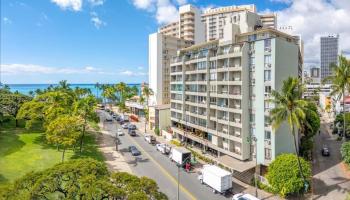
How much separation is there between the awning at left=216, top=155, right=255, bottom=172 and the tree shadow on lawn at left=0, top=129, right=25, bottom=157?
45.8 metres

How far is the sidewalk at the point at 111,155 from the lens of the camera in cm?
5649

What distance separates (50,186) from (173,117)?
58.6 meters

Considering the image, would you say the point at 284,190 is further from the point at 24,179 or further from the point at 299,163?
A: the point at 24,179

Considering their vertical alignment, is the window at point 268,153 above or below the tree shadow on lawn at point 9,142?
above

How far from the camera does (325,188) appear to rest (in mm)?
45594

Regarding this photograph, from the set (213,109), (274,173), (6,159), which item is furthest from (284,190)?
(6,159)

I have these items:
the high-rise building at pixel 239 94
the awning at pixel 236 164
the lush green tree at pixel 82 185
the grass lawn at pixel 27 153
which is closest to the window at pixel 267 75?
the high-rise building at pixel 239 94

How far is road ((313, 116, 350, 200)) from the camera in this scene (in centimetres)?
Result: 4356

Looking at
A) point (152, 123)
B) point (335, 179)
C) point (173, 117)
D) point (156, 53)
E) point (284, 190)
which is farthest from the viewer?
point (156, 53)

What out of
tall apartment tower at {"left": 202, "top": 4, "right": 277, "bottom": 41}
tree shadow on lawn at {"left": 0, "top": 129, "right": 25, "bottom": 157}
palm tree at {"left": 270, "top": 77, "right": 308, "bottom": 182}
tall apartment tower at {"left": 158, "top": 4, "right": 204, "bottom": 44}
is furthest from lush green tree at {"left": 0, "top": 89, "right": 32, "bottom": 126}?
tall apartment tower at {"left": 202, "top": 4, "right": 277, "bottom": 41}

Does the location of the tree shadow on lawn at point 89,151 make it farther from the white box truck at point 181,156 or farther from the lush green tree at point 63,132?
the white box truck at point 181,156

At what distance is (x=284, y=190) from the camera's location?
1608 inches

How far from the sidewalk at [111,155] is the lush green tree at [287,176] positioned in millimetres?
26817

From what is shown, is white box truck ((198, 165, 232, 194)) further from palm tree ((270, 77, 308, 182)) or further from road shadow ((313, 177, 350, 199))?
road shadow ((313, 177, 350, 199))
